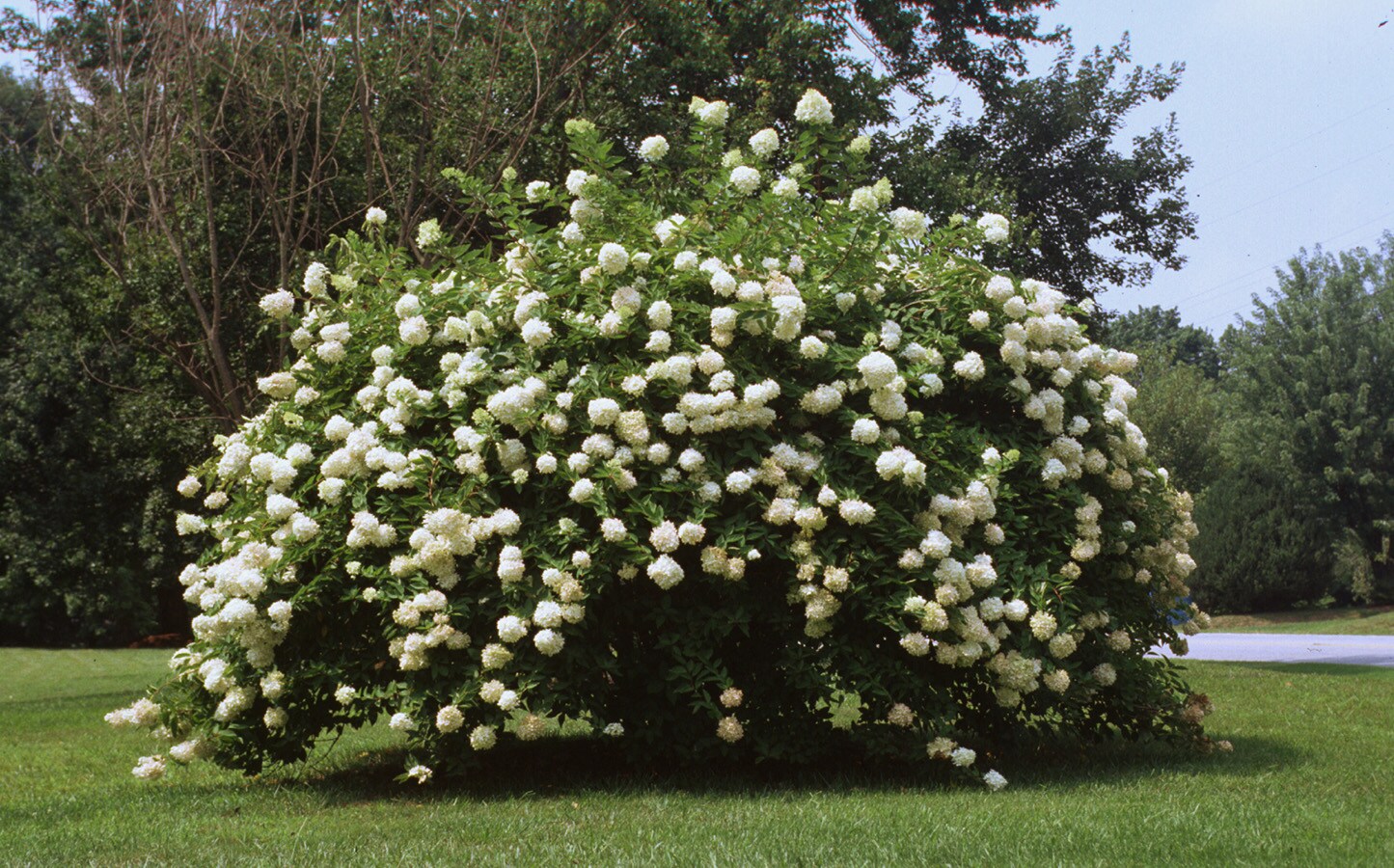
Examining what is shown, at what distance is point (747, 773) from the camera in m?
6.58

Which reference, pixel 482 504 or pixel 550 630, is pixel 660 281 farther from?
pixel 550 630

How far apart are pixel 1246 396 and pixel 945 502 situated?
94.6ft

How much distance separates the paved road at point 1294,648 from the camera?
1742 centimetres

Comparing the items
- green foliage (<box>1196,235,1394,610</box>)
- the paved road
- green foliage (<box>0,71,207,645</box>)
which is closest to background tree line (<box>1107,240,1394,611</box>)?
green foliage (<box>1196,235,1394,610</box>)

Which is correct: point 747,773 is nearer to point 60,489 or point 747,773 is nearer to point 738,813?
point 738,813

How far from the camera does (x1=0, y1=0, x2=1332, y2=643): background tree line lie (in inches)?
436

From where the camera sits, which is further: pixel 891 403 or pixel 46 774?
pixel 46 774

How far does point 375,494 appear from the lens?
6238mm

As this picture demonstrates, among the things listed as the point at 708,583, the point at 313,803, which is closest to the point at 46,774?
the point at 313,803

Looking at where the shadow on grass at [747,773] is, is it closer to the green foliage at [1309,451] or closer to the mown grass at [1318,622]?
→ the mown grass at [1318,622]

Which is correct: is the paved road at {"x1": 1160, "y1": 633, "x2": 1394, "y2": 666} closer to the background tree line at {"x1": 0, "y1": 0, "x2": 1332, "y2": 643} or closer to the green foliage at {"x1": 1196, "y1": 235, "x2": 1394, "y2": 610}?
the green foliage at {"x1": 1196, "y1": 235, "x2": 1394, "y2": 610}

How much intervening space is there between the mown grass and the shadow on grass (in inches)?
820

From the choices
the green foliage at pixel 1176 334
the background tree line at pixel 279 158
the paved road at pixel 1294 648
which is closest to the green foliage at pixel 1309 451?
the paved road at pixel 1294 648

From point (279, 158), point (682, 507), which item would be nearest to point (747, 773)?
point (682, 507)
